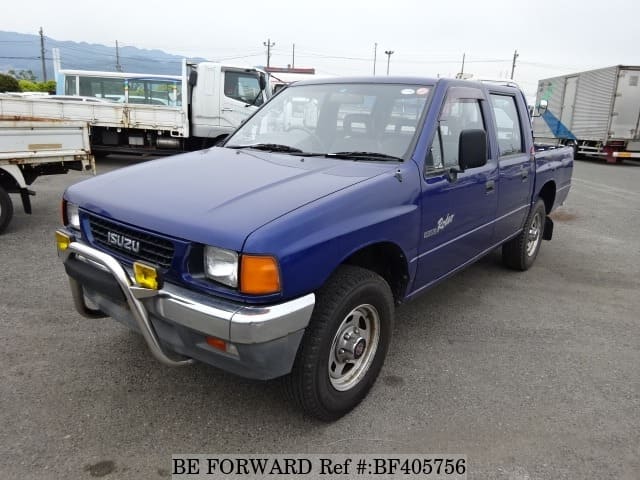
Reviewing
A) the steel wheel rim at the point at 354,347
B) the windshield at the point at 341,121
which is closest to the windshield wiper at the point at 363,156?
the windshield at the point at 341,121

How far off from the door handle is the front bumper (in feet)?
6.89

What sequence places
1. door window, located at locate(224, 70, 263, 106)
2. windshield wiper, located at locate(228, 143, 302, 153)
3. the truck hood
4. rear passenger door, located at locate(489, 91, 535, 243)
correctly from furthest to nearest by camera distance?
door window, located at locate(224, 70, 263, 106) < rear passenger door, located at locate(489, 91, 535, 243) < windshield wiper, located at locate(228, 143, 302, 153) < the truck hood

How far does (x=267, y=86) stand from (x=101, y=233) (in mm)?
10386

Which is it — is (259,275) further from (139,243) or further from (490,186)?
(490,186)

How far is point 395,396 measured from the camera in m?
3.00

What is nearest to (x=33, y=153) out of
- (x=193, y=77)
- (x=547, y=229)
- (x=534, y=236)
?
(x=534, y=236)

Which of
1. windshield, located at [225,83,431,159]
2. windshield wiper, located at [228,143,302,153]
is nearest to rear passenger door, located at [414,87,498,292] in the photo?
windshield, located at [225,83,431,159]

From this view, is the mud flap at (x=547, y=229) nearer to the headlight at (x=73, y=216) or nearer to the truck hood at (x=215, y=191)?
the truck hood at (x=215, y=191)

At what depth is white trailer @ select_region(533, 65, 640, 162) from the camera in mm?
16469

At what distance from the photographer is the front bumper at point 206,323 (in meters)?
2.11

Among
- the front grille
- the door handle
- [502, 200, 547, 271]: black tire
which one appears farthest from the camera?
[502, 200, 547, 271]: black tire

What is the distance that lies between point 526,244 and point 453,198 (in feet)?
7.50

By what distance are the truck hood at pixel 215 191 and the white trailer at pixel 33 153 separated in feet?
11.9

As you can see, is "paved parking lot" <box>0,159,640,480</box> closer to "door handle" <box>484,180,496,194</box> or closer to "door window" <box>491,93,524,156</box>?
"door handle" <box>484,180,496,194</box>
